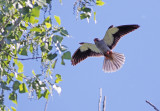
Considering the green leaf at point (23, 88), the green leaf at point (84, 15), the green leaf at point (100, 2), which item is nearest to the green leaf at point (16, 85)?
the green leaf at point (23, 88)

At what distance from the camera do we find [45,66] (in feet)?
9.40

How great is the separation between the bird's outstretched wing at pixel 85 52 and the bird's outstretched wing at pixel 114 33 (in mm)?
253

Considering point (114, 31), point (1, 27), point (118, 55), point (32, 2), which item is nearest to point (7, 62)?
point (1, 27)

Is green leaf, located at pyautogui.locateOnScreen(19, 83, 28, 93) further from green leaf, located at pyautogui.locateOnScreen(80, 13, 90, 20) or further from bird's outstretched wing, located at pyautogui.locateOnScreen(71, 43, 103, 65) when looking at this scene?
bird's outstretched wing, located at pyautogui.locateOnScreen(71, 43, 103, 65)

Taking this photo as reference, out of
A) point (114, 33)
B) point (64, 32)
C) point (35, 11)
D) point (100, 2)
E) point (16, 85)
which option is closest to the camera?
point (35, 11)

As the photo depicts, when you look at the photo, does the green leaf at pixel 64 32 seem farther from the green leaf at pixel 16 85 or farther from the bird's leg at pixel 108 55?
the bird's leg at pixel 108 55

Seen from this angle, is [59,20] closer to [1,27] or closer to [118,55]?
[1,27]

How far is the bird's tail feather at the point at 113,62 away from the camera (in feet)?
18.5

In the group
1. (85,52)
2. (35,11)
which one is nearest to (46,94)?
(35,11)

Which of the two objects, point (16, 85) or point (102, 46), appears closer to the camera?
point (16, 85)

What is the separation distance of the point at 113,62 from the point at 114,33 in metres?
0.58

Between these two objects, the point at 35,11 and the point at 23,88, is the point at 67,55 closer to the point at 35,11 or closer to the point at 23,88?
the point at 35,11

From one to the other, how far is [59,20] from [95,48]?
3.04m

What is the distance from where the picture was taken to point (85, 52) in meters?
5.70
